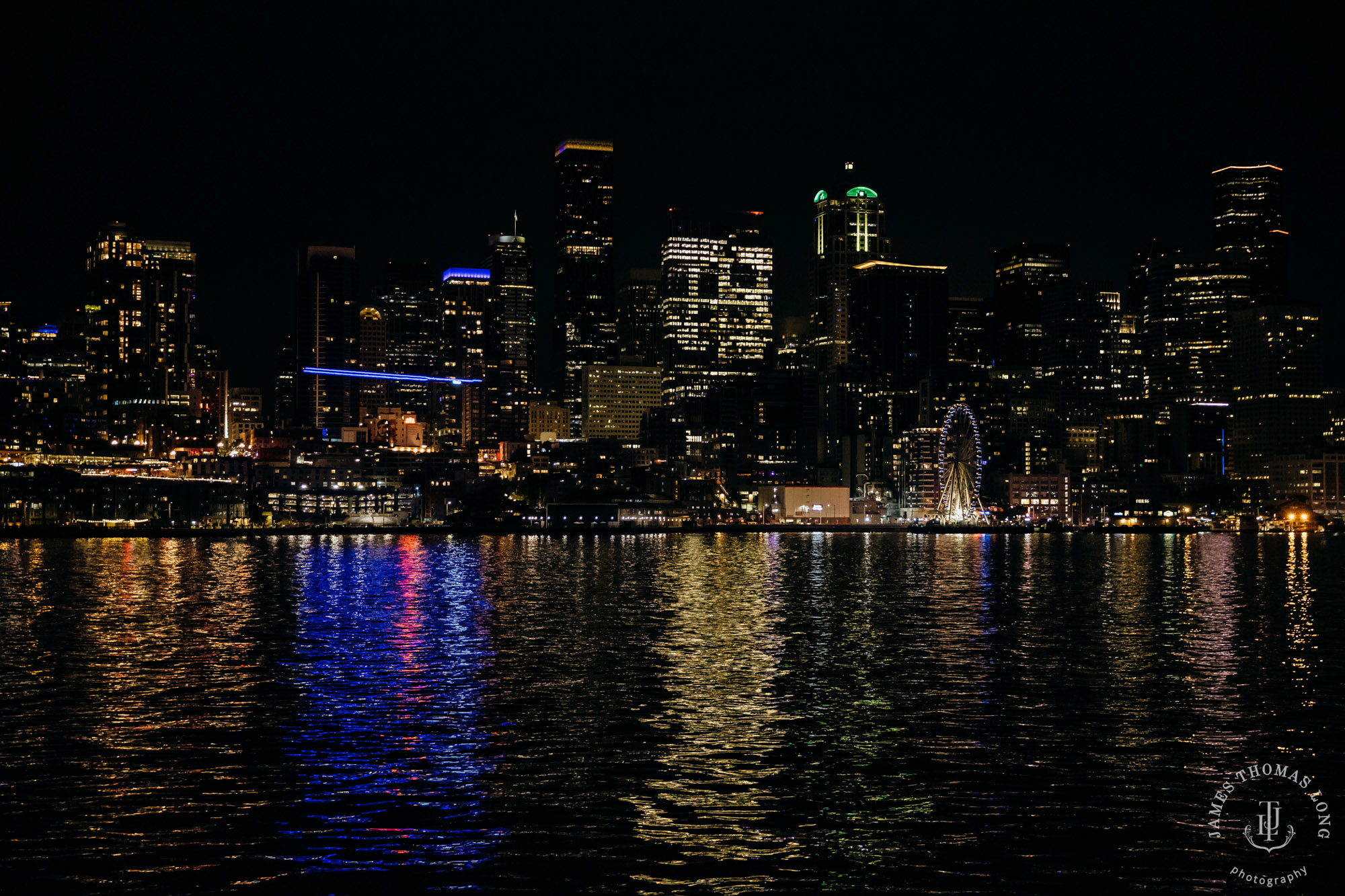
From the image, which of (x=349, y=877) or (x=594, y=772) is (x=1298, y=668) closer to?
(x=594, y=772)

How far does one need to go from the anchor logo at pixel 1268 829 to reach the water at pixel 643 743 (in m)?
0.34

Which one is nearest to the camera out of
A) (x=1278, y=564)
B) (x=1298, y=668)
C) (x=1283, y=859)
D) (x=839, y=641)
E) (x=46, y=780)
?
(x=1283, y=859)

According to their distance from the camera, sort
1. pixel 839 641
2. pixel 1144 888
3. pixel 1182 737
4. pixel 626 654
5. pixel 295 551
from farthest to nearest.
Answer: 1. pixel 295 551
2. pixel 839 641
3. pixel 626 654
4. pixel 1182 737
5. pixel 1144 888

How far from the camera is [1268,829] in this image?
77.2 ft

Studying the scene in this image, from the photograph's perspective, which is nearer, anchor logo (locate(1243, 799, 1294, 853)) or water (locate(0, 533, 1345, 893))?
water (locate(0, 533, 1345, 893))

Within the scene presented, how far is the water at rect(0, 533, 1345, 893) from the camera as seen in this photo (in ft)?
69.6

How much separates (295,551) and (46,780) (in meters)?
128

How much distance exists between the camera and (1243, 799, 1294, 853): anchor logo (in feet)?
73.9

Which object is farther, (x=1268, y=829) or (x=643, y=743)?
(x=643, y=743)

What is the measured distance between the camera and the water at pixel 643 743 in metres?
21.2

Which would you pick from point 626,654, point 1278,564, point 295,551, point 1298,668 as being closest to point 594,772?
point 626,654

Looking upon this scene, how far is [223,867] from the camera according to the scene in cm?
2081

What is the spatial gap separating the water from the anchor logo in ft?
1.13

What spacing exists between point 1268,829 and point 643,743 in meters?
14.3
